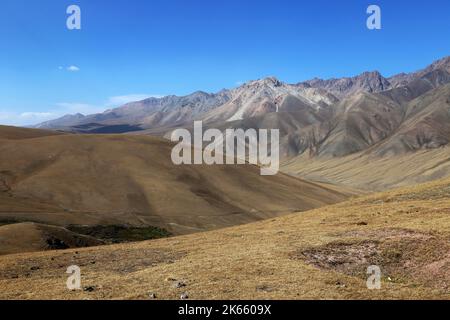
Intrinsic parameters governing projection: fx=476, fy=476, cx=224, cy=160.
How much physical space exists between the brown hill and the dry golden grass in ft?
216

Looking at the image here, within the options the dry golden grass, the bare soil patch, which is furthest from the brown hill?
the bare soil patch

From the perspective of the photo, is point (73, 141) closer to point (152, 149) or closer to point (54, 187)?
point (152, 149)

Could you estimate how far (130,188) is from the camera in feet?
459

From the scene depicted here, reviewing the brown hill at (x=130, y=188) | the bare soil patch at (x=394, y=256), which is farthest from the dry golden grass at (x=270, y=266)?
the brown hill at (x=130, y=188)

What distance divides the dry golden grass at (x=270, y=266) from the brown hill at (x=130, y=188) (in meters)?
65.8

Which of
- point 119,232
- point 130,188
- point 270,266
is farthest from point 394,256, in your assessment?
point 130,188

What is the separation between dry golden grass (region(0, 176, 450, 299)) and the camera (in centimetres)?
2486

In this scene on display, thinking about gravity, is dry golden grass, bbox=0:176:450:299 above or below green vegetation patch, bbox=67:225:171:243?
→ above

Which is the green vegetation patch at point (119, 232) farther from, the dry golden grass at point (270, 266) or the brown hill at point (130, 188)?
the dry golden grass at point (270, 266)

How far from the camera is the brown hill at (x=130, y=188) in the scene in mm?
116812

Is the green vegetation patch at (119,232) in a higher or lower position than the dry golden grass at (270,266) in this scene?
lower

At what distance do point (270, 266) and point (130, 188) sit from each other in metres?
115

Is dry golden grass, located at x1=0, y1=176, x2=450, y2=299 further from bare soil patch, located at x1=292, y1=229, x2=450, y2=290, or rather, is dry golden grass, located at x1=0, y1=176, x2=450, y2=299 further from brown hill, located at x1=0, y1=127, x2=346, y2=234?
brown hill, located at x1=0, y1=127, x2=346, y2=234

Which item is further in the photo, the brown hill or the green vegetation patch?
the brown hill
